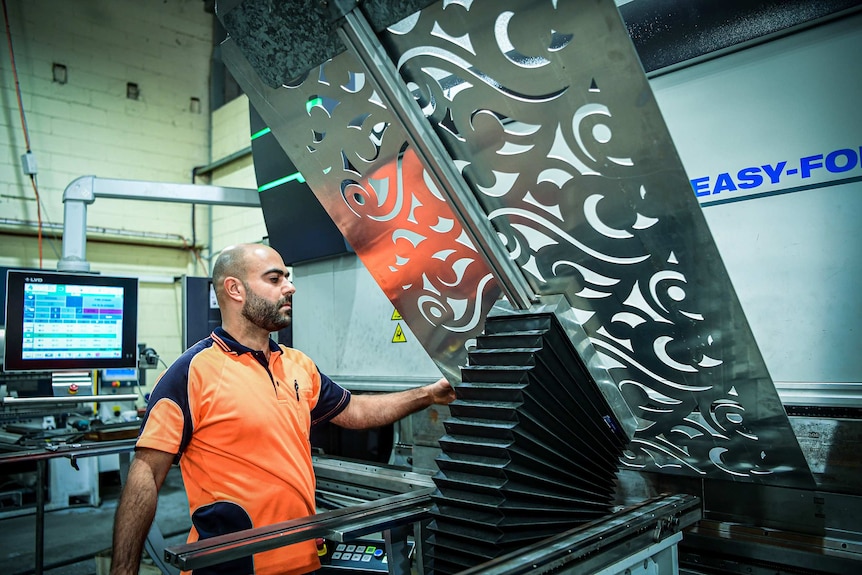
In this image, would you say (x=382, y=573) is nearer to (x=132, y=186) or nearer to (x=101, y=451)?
(x=101, y=451)

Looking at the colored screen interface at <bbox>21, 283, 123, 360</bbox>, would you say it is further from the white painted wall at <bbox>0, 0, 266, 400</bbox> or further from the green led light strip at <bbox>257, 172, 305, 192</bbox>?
the white painted wall at <bbox>0, 0, 266, 400</bbox>

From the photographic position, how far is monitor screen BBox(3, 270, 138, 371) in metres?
3.33

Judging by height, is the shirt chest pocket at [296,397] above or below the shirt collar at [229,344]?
below

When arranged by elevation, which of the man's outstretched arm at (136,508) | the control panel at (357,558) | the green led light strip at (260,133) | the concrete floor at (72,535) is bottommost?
the concrete floor at (72,535)

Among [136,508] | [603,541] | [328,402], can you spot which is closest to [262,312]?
[328,402]

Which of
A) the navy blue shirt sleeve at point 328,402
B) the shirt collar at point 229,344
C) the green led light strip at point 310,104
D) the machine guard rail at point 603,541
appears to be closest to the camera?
the machine guard rail at point 603,541

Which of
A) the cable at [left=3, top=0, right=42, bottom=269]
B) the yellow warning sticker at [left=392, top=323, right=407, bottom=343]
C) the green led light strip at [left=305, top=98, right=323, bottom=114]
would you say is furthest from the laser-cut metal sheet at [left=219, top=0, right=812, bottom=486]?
the cable at [left=3, top=0, right=42, bottom=269]

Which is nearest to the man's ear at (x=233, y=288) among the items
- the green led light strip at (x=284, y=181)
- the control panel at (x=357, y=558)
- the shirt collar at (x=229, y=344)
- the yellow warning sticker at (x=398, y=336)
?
the shirt collar at (x=229, y=344)

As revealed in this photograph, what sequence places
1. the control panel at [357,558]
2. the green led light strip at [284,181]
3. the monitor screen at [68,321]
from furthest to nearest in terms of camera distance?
the monitor screen at [68,321] < the green led light strip at [284,181] < the control panel at [357,558]

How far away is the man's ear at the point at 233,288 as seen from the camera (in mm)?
1728

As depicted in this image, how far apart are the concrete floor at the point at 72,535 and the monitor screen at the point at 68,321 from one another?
41.6 inches

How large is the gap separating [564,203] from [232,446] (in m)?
1.00

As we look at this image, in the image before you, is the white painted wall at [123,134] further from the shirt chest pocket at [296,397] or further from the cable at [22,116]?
the shirt chest pocket at [296,397]

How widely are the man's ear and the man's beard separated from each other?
0.08 ft
